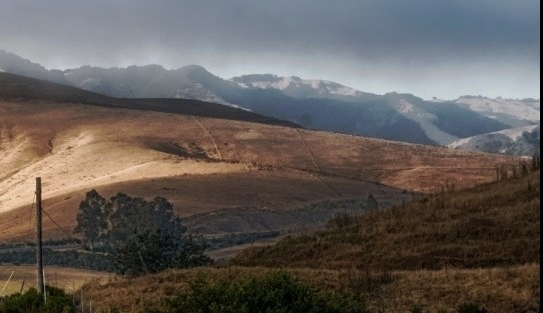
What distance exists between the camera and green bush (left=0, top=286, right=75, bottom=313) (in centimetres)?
2003

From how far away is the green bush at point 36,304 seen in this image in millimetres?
20031

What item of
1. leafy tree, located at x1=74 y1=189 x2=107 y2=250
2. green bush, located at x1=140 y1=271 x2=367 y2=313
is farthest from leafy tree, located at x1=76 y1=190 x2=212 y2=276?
green bush, located at x1=140 y1=271 x2=367 y2=313

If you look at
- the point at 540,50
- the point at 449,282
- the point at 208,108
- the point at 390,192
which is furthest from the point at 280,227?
the point at 208,108

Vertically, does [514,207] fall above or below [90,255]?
above

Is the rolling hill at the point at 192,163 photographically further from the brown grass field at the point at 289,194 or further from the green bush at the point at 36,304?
the green bush at the point at 36,304

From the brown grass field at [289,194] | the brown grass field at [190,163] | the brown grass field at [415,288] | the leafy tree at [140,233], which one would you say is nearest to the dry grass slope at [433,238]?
the brown grass field at [289,194]

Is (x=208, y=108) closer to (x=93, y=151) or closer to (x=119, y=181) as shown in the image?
(x=93, y=151)

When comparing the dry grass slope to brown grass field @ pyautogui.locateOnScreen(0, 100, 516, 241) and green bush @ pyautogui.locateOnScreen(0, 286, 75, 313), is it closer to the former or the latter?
green bush @ pyautogui.locateOnScreen(0, 286, 75, 313)

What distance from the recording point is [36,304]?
71.1 feet

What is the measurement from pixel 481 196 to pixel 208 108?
554 feet

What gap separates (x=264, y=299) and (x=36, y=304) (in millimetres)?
10274

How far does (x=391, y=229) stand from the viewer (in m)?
25.7

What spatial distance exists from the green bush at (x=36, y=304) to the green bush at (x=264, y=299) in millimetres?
6350

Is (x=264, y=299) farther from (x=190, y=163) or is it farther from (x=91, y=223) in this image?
(x=190, y=163)
